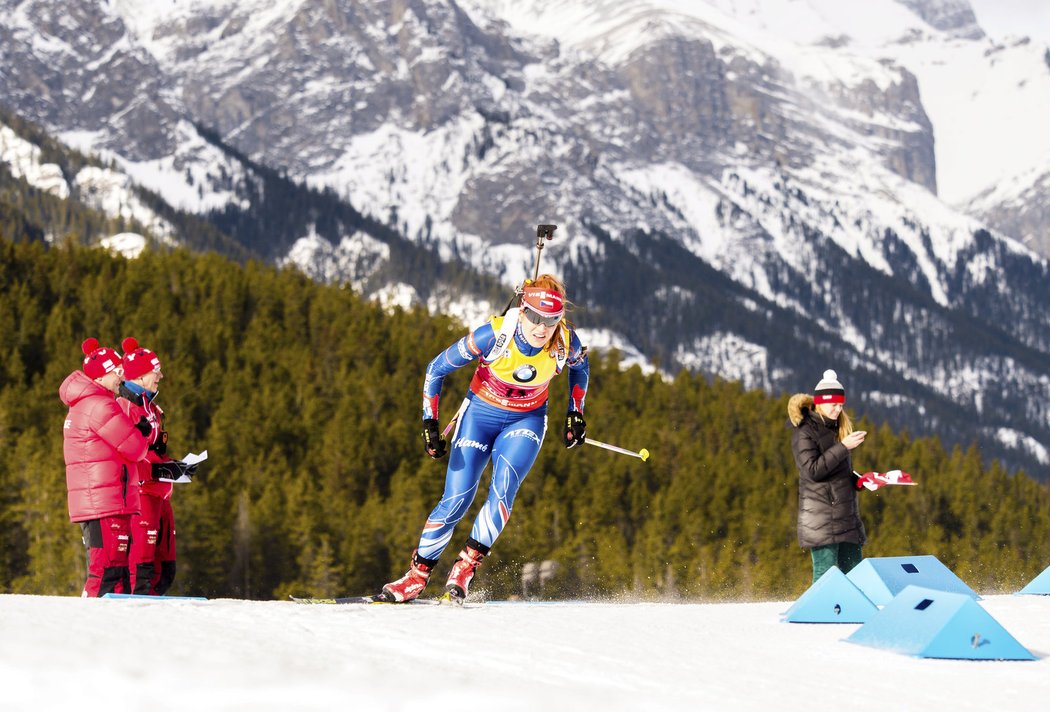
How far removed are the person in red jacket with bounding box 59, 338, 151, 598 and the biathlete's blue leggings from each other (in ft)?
7.46

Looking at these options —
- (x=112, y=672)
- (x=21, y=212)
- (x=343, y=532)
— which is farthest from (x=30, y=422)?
(x=21, y=212)

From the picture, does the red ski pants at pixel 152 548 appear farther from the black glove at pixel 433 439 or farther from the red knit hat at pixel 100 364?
the black glove at pixel 433 439

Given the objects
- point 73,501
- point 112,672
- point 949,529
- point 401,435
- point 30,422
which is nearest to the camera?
point 112,672

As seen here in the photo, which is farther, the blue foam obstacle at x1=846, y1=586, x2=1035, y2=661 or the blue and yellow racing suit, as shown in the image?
the blue and yellow racing suit

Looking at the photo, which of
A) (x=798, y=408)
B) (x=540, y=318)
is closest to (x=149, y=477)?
(x=540, y=318)

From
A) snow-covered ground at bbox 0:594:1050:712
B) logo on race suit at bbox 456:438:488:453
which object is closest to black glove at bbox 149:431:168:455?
logo on race suit at bbox 456:438:488:453

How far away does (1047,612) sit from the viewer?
1034cm

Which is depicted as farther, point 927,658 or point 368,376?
point 368,376

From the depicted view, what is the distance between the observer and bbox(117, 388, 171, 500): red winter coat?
35.0ft

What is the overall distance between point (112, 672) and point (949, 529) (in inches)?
3727

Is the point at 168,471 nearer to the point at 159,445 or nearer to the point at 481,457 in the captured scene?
the point at 159,445

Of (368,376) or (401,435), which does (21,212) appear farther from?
(401,435)

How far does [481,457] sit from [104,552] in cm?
292

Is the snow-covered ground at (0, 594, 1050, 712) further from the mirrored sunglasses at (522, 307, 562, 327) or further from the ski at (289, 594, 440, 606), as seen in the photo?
the mirrored sunglasses at (522, 307, 562, 327)
